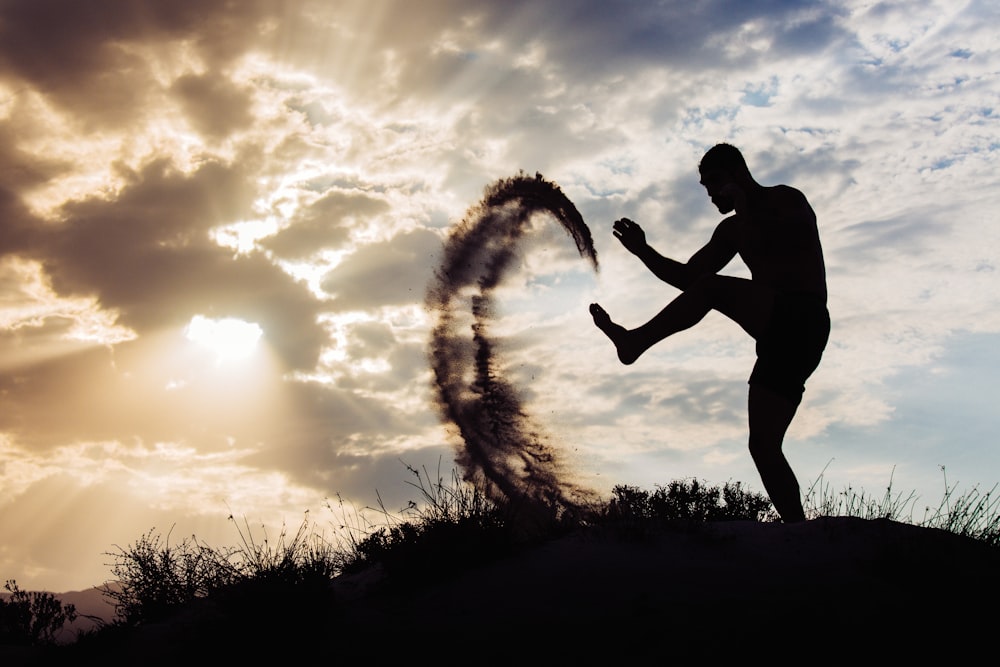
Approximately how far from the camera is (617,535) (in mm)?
5383

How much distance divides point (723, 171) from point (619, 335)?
158 cm

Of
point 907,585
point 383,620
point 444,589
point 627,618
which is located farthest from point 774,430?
point 383,620

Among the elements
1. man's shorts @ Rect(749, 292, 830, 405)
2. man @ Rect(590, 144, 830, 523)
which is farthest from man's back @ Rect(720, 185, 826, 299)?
man's shorts @ Rect(749, 292, 830, 405)

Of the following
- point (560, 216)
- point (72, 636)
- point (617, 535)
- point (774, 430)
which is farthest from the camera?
point (560, 216)

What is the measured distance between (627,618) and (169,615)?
189 inches

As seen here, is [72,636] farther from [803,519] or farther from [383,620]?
[803,519]

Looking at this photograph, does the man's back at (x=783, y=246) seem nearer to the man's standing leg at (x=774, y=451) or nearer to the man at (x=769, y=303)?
the man at (x=769, y=303)

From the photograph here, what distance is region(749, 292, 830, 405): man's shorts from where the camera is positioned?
5730 mm

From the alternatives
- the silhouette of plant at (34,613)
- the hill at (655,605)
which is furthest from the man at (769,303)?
the silhouette of plant at (34,613)

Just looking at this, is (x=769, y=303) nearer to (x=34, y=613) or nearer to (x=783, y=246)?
(x=783, y=246)

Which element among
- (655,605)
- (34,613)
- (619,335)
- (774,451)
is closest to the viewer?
(655,605)

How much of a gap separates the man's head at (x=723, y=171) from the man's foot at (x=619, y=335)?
1.31 meters

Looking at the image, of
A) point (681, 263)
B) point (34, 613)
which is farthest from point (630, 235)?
point (34, 613)

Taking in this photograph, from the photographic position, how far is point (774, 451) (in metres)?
5.72
